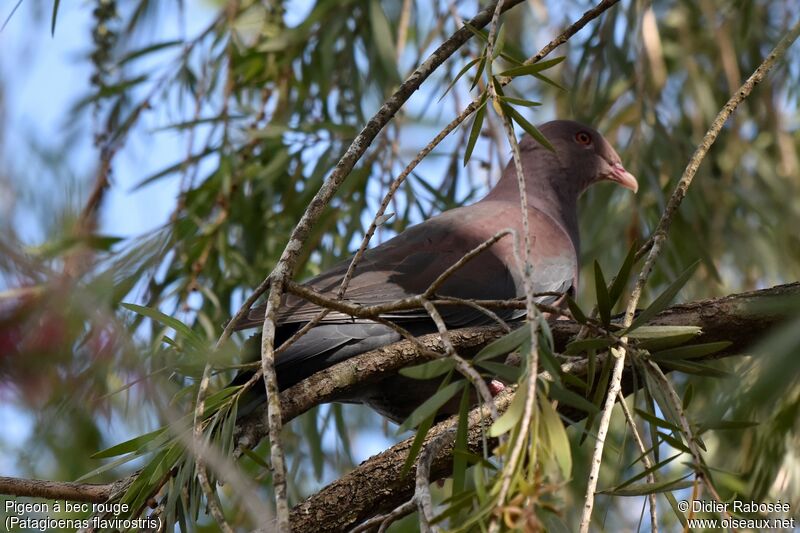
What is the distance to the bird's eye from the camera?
147 inches

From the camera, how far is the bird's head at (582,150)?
12.1ft

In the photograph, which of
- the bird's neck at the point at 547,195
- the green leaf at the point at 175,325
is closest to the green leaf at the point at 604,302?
the green leaf at the point at 175,325

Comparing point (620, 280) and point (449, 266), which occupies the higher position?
point (449, 266)

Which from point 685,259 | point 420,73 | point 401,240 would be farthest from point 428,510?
point 685,259

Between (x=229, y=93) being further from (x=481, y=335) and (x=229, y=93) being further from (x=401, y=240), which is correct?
(x=481, y=335)

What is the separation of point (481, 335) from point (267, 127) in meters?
1.67

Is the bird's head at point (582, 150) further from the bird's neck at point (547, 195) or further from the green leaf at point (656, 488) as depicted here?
the green leaf at point (656, 488)

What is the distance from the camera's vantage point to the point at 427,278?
2801mm

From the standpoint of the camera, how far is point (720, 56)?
14.0ft

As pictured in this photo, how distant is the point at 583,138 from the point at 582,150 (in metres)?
0.05

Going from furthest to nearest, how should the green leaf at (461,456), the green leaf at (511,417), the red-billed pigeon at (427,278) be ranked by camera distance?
the red-billed pigeon at (427,278), the green leaf at (461,456), the green leaf at (511,417)

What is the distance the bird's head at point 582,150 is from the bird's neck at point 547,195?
8cm

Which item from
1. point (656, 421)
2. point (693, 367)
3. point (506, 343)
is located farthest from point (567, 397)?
point (693, 367)

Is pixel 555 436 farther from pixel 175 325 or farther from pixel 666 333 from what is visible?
pixel 175 325
